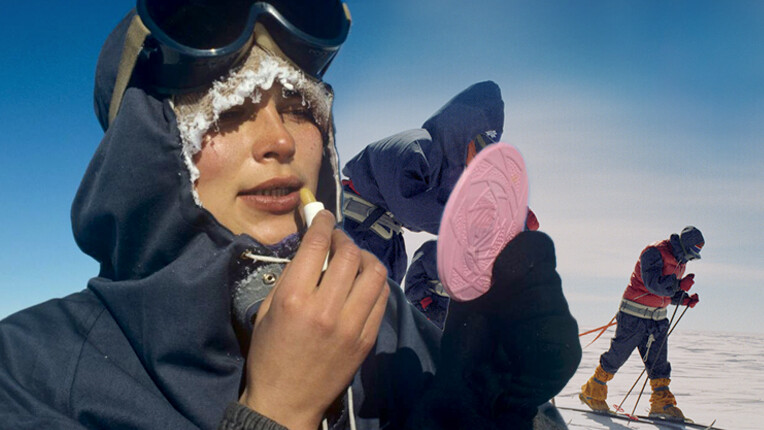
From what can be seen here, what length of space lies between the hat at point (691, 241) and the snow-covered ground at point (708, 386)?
5.07ft

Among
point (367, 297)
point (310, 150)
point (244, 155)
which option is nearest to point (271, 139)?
point (244, 155)

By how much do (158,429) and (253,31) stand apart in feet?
3.68

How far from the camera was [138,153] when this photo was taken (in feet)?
4.51

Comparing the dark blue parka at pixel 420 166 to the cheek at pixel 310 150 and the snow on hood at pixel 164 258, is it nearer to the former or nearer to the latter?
the cheek at pixel 310 150

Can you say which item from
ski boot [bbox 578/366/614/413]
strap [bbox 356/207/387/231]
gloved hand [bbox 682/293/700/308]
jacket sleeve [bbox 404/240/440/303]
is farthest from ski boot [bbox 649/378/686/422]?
strap [bbox 356/207/387/231]

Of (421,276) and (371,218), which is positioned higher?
(371,218)

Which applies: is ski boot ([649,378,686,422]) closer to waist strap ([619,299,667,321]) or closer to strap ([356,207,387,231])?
waist strap ([619,299,667,321])

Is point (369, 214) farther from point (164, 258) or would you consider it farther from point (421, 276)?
point (164, 258)

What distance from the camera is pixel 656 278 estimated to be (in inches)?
264

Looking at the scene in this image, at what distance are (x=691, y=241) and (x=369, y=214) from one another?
4654 millimetres

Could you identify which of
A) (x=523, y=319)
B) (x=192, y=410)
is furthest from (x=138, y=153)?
(x=523, y=319)

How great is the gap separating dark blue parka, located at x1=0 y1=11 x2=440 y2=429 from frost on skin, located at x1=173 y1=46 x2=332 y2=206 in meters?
0.03

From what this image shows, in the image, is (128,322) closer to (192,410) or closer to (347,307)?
(192,410)

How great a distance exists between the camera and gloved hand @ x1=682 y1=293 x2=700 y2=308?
7.27m
